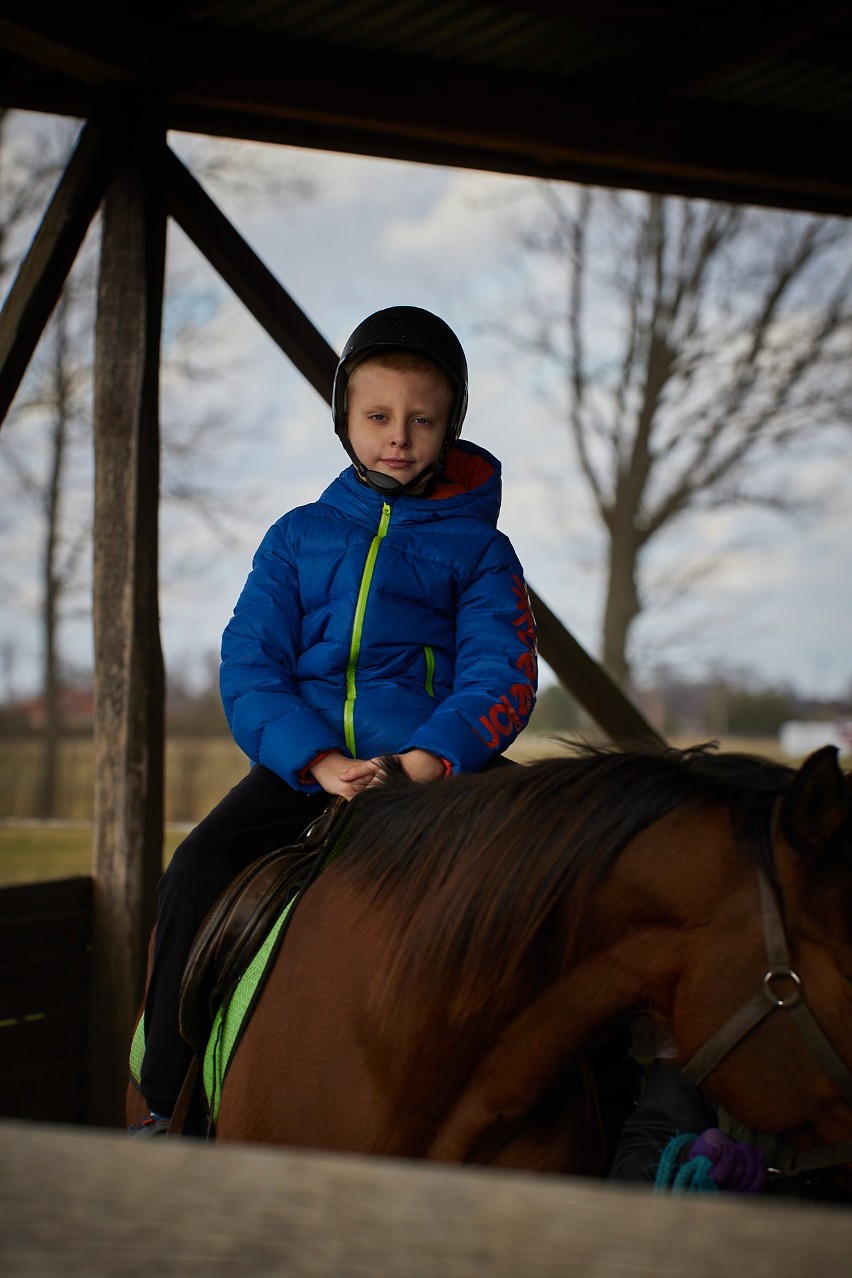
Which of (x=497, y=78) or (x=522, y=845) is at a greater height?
(x=497, y=78)

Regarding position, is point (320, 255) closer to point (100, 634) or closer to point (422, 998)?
point (100, 634)

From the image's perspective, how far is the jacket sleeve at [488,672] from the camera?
7.42ft

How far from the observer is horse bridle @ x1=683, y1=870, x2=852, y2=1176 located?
1.60 m

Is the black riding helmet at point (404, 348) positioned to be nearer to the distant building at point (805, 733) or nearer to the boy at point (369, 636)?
the boy at point (369, 636)

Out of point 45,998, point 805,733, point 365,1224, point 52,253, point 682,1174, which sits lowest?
point 45,998

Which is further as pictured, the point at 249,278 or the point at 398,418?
the point at 249,278

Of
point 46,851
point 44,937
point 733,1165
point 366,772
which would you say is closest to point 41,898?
point 44,937

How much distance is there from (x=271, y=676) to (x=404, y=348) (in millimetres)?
766

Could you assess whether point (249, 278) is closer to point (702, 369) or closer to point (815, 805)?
point (815, 805)

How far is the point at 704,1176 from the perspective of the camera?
7.86 feet

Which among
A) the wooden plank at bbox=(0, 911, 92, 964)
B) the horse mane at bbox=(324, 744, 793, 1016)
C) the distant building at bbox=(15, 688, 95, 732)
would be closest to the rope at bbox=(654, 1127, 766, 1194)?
the horse mane at bbox=(324, 744, 793, 1016)

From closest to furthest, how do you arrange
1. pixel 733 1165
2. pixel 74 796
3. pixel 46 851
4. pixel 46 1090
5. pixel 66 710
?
1. pixel 733 1165
2. pixel 46 1090
3. pixel 46 851
4. pixel 74 796
5. pixel 66 710

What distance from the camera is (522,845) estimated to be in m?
1.84

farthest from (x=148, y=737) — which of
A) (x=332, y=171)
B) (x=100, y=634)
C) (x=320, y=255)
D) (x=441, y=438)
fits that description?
(x=332, y=171)
